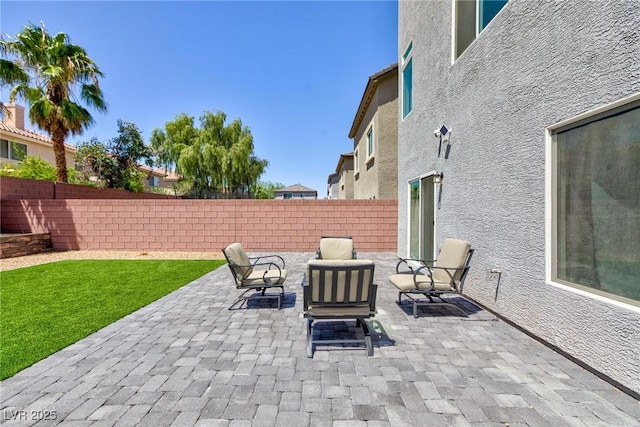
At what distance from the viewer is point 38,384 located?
280 centimetres

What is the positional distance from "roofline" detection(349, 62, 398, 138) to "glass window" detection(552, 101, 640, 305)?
9.75 m

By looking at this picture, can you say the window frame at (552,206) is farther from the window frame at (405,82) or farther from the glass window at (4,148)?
the glass window at (4,148)

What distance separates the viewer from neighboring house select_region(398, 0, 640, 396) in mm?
2740

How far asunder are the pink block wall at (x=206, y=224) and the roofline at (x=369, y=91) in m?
5.70

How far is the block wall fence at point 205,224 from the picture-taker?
1146cm

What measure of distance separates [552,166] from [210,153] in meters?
21.5

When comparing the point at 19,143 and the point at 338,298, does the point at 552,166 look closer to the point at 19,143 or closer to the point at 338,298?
the point at 338,298

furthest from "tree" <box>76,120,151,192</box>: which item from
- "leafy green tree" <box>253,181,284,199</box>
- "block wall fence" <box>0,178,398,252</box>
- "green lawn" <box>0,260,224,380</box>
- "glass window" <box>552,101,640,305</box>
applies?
"leafy green tree" <box>253,181,284,199</box>

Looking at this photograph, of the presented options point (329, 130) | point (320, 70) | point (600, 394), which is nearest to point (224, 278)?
point (600, 394)

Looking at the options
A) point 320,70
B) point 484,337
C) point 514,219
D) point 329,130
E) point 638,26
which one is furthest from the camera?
point 329,130

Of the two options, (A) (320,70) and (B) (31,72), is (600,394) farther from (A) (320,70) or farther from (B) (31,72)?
(B) (31,72)

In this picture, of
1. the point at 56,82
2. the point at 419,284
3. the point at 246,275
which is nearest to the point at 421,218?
the point at 419,284

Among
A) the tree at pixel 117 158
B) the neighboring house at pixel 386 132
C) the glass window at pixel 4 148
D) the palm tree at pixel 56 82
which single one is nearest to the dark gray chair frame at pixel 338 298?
the neighboring house at pixel 386 132

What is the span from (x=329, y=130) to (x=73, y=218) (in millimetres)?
22969
